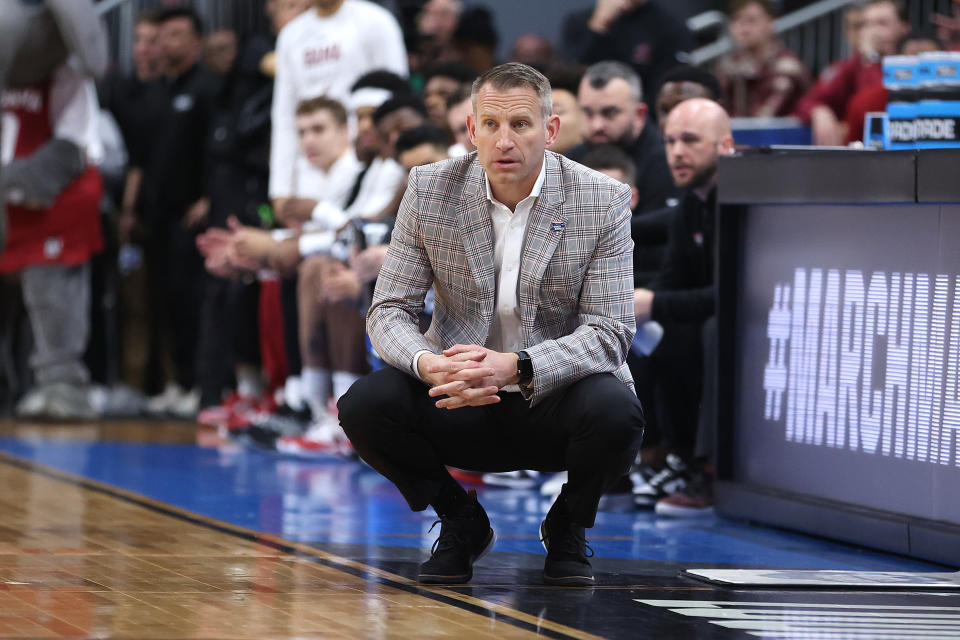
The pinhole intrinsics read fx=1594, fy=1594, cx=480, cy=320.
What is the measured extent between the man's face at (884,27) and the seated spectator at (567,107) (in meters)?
1.93

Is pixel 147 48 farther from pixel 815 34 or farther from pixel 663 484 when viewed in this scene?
pixel 663 484

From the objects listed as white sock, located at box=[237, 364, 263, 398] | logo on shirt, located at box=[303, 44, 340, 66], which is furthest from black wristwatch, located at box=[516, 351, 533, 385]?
white sock, located at box=[237, 364, 263, 398]

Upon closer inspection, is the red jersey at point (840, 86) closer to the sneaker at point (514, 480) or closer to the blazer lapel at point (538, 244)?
the sneaker at point (514, 480)

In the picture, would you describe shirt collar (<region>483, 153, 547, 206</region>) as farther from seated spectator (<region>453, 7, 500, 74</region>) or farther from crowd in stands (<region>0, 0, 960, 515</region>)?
seated spectator (<region>453, 7, 500, 74</region>)

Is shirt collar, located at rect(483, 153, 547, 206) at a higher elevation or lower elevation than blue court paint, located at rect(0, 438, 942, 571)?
higher

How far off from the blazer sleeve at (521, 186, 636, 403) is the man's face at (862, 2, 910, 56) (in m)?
4.35

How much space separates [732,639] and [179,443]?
5.40 meters

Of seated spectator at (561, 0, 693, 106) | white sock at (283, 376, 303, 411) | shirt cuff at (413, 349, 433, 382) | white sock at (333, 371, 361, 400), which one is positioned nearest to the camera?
shirt cuff at (413, 349, 433, 382)

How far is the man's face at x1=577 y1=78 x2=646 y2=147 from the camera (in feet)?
22.2

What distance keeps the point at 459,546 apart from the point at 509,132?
1136 millimetres

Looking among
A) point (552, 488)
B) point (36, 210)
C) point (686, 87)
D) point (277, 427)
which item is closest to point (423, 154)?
point (686, 87)

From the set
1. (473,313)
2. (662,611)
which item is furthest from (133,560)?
(662,611)

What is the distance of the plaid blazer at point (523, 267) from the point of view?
436cm

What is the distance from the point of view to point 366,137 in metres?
7.98
